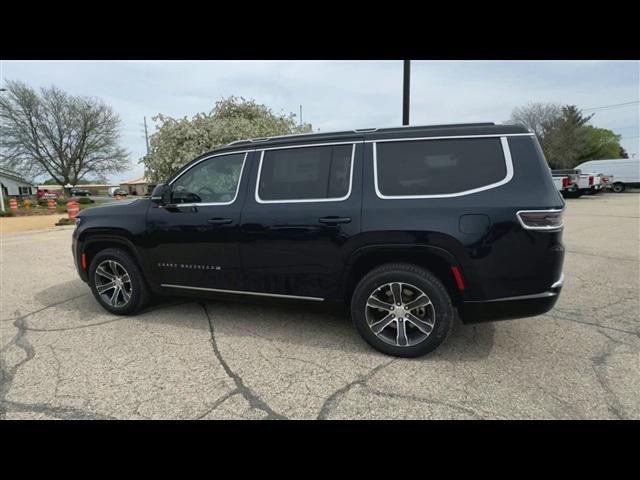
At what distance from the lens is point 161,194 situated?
12.3 ft

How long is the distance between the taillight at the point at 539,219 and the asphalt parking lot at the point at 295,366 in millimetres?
1161

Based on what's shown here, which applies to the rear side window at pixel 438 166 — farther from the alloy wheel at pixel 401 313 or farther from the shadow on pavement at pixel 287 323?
the shadow on pavement at pixel 287 323

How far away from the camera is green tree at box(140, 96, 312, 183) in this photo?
10945mm

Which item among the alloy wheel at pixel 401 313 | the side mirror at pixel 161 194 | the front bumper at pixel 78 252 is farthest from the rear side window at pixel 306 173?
the front bumper at pixel 78 252

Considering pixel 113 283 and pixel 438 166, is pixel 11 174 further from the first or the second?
pixel 438 166

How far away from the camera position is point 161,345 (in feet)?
11.0

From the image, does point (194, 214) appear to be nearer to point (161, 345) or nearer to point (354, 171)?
point (161, 345)

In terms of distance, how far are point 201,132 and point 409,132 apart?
30.8ft

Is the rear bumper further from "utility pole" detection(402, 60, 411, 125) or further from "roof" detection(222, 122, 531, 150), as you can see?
"utility pole" detection(402, 60, 411, 125)

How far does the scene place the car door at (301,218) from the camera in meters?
3.09

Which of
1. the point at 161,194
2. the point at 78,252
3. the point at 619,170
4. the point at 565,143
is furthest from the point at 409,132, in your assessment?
the point at 565,143

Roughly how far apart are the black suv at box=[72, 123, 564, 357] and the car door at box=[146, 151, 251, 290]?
0.01 metres
